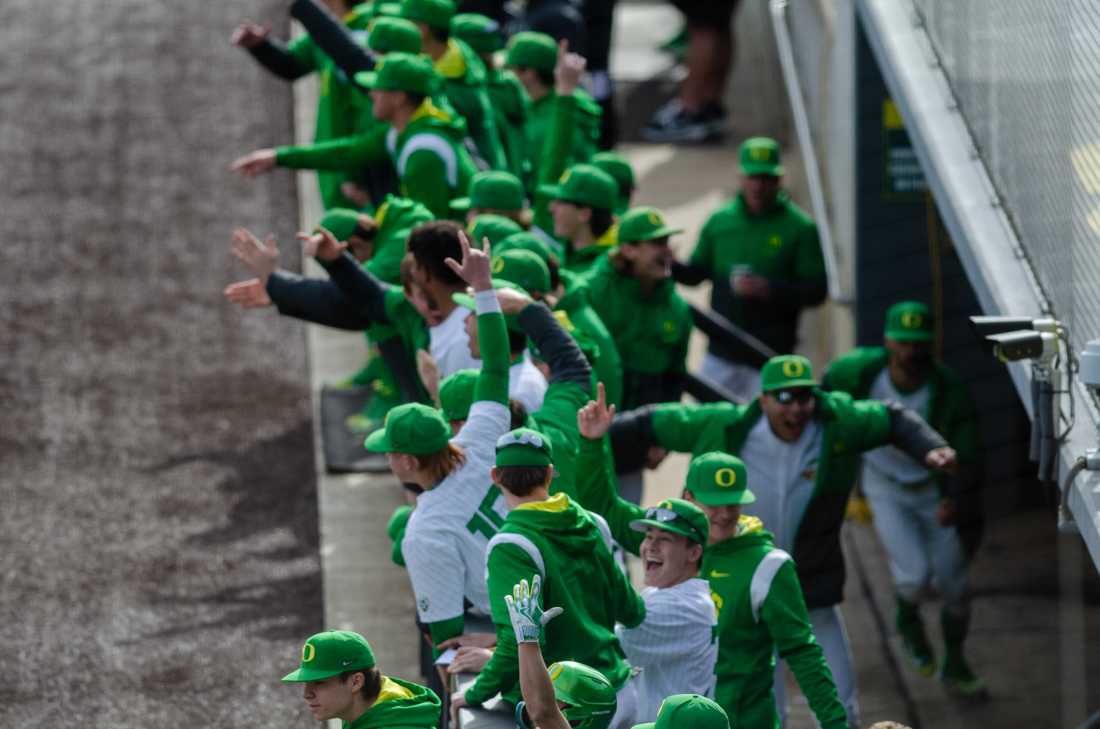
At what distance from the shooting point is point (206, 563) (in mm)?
10461

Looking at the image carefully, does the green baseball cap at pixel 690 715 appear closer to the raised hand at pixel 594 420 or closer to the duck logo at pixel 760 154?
the raised hand at pixel 594 420

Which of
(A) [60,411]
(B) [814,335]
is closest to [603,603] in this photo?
(A) [60,411]

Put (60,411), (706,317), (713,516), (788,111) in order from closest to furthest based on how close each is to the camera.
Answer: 1. (713,516)
2. (706,317)
3. (60,411)
4. (788,111)

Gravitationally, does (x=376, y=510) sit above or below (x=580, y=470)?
below

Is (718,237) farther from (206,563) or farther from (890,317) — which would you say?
(206,563)

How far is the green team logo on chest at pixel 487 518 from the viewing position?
24.2ft

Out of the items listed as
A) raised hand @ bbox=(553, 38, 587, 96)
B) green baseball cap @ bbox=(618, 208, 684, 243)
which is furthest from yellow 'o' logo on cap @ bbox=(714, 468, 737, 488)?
raised hand @ bbox=(553, 38, 587, 96)

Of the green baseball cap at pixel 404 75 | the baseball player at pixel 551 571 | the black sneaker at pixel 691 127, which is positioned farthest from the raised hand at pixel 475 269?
the black sneaker at pixel 691 127

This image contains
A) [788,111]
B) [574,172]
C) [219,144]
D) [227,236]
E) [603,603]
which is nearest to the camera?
[603,603]

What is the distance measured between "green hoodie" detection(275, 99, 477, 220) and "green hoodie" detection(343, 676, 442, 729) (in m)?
4.57

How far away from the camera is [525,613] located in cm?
607

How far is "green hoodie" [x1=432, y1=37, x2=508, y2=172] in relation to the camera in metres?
11.5

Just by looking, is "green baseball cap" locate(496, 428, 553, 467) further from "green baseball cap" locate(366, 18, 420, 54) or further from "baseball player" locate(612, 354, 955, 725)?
"green baseball cap" locate(366, 18, 420, 54)

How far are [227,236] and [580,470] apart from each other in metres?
7.33
